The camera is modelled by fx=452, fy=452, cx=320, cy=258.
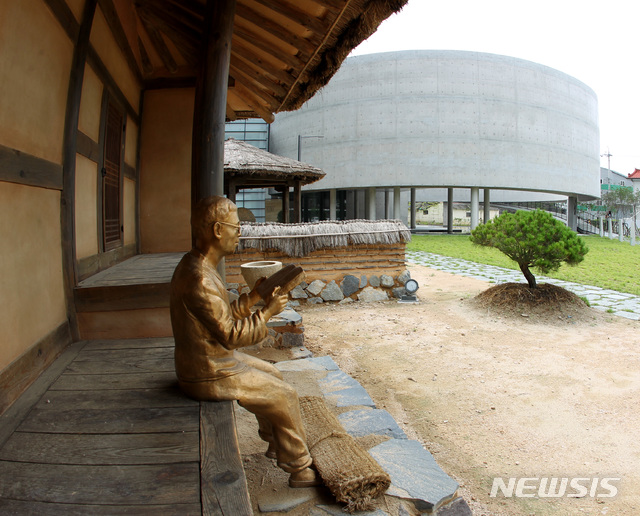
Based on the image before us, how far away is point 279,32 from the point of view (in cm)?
405

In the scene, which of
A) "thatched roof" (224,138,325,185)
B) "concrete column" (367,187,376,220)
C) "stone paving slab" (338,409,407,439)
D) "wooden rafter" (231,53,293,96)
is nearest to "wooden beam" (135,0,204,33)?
"wooden rafter" (231,53,293,96)

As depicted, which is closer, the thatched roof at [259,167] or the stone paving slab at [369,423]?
the stone paving slab at [369,423]

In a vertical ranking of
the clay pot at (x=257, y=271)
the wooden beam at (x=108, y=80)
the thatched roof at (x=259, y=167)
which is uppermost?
the thatched roof at (x=259, y=167)

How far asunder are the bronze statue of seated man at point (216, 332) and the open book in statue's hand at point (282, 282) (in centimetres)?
4

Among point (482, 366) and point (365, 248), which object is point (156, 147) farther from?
point (482, 366)

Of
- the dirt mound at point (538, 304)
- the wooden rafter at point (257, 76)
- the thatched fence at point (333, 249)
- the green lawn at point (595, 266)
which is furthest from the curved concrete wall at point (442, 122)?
the wooden rafter at point (257, 76)

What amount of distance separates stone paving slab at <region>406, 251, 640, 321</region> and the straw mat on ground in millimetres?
6336

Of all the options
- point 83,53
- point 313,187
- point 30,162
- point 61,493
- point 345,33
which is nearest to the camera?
point 61,493

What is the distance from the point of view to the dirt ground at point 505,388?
3.03 meters

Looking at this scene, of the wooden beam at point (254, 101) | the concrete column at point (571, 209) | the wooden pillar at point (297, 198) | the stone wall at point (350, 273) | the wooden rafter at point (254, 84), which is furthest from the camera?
the concrete column at point (571, 209)

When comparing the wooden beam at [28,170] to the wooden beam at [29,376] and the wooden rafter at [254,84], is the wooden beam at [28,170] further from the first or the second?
the wooden rafter at [254,84]

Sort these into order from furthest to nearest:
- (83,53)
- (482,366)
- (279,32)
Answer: (482,366), (279,32), (83,53)

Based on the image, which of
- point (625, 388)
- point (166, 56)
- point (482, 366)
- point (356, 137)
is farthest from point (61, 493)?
point (356, 137)

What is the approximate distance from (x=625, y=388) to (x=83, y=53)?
5.59 meters
